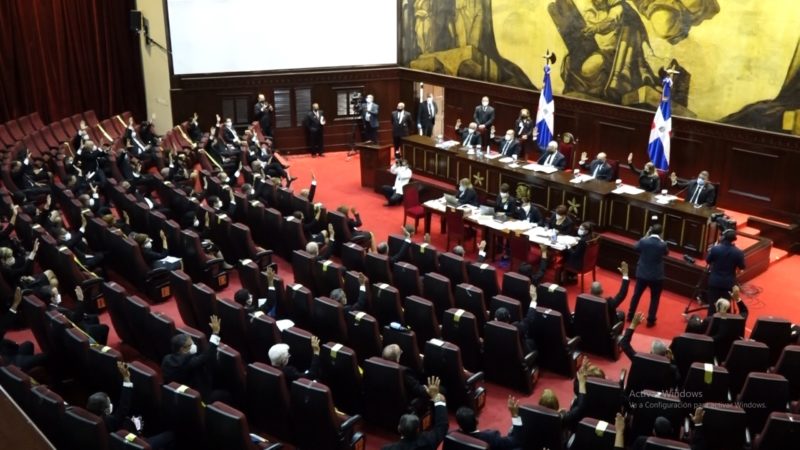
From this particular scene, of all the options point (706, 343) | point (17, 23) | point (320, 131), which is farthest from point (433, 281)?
point (17, 23)

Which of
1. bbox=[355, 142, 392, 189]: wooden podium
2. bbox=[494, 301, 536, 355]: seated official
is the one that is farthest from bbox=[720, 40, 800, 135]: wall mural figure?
bbox=[494, 301, 536, 355]: seated official

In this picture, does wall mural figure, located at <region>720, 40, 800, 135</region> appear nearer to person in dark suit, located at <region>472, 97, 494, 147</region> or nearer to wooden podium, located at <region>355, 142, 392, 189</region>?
person in dark suit, located at <region>472, 97, 494, 147</region>

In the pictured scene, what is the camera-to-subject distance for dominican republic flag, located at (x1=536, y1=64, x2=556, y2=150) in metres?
15.0

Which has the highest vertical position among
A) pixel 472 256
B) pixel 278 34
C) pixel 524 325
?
pixel 278 34

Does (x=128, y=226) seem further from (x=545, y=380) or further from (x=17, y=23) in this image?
(x=17, y=23)

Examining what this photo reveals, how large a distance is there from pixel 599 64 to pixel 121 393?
12.1 meters

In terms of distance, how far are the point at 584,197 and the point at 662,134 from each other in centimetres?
212

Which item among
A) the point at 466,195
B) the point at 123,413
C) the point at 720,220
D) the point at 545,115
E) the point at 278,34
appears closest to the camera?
the point at 123,413

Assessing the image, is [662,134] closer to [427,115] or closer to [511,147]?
[511,147]

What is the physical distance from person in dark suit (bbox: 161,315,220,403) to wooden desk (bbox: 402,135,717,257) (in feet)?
24.4

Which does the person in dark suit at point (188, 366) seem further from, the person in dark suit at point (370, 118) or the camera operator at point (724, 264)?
the person in dark suit at point (370, 118)

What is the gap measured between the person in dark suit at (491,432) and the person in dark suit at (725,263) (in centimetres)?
451

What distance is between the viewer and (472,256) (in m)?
12.6

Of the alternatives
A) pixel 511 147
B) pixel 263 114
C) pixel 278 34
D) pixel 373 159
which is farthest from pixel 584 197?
pixel 278 34
